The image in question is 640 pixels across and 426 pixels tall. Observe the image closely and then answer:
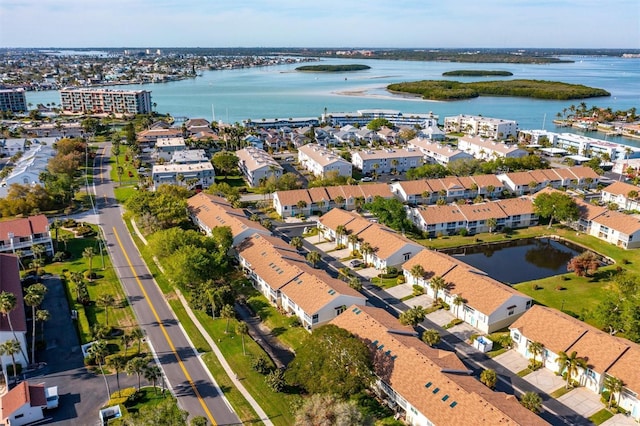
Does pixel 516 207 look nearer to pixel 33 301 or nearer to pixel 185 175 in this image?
pixel 185 175

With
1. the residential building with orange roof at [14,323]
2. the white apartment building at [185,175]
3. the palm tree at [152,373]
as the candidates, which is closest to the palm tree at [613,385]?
the palm tree at [152,373]

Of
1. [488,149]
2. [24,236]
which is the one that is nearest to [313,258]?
[24,236]

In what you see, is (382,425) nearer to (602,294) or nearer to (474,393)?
(474,393)

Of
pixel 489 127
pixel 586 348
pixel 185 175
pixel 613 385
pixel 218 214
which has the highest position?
pixel 489 127

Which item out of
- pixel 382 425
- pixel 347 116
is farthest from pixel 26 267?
pixel 347 116

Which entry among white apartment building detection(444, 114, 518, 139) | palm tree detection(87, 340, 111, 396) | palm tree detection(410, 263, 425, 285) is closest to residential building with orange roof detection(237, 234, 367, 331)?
palm tree detection(410, 263, 425, 285)
